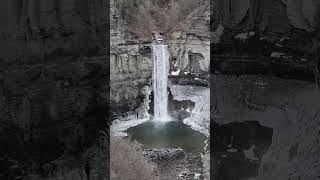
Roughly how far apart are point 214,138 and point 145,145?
4.09 ft

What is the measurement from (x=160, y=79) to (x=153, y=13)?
103cm

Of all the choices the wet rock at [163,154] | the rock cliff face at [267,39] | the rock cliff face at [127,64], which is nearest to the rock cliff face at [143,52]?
the rock cliff face at [127,64]

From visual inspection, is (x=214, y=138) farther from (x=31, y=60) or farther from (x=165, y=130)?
Answer: (x=31, y=60)

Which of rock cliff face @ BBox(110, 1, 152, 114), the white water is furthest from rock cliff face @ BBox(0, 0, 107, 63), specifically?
the white water

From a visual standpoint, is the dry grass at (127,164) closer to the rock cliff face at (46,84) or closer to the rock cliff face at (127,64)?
the rock cliff face at (127,64)

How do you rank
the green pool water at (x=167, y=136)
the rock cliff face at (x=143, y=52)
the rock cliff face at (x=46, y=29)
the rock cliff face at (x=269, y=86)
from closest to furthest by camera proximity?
the rock cliff face at (x=46, y=29) → the rock cliff face at (x=269, y=86) → the green pool water at (x=167, y=136) → the rock cliff face at (x=143, y=52)

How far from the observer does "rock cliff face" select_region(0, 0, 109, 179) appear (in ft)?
14.5

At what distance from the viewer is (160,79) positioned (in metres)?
7.81

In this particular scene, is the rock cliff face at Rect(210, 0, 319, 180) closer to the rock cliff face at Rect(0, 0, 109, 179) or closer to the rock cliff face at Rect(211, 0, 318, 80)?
the rock cliff face at Rect(211, 0, 318, 80)

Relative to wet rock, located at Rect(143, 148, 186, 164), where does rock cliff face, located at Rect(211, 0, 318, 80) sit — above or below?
above

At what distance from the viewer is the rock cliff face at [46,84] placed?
4430 millimetres

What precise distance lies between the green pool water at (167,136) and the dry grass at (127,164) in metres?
0.20

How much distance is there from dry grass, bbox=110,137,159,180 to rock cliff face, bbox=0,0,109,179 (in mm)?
948

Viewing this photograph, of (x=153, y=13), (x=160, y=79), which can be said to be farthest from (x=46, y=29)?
(x=160, y=79)
